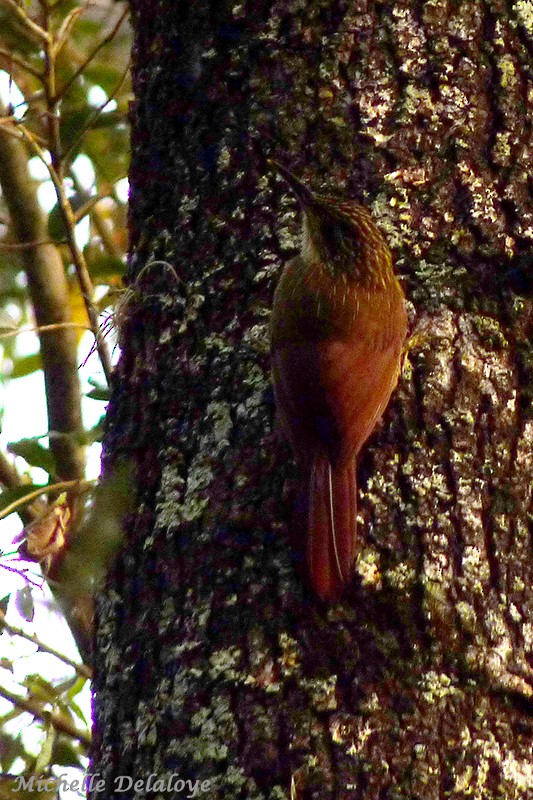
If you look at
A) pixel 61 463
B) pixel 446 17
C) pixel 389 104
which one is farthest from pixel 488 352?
pixel 61 463

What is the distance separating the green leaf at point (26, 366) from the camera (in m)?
3.97

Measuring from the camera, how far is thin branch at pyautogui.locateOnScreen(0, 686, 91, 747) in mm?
3088

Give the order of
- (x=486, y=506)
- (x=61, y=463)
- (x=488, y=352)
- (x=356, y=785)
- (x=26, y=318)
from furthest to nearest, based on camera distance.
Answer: (x=26, y=318) → (x=61, y=463) → (x=488, y=352) → (x=486, y=506) → (x=356, y=785)

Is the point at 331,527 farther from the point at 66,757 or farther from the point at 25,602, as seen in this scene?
the point at 66,757

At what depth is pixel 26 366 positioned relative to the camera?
4000mm

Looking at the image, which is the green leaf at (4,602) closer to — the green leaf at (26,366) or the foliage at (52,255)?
the foliage at (52,255)

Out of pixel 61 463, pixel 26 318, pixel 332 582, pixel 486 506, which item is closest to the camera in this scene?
pixel 332 582

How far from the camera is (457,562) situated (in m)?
2.12

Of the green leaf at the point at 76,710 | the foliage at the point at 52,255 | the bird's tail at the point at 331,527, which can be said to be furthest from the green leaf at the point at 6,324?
the bird's tail at the point at 331,527

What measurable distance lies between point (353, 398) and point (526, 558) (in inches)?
20.5

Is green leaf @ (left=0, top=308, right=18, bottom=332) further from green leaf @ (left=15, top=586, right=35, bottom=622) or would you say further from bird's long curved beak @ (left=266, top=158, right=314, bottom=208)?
bird's long curved beak @ (left=266, top=158, right=314, bottom=208)

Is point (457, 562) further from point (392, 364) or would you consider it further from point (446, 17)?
point (446, 17)

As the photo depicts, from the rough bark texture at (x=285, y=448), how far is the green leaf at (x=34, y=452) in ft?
1.68

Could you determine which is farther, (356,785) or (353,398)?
(353,398)
